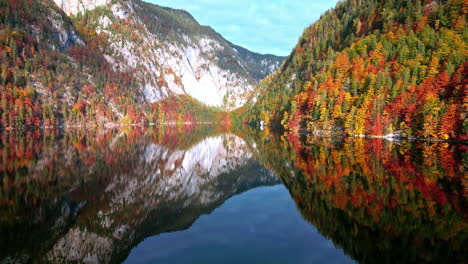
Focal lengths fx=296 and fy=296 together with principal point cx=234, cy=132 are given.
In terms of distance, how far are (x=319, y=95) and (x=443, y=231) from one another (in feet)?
262

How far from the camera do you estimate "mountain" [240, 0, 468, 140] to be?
59.4 metres

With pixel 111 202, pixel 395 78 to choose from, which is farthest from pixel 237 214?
pixel 395 78

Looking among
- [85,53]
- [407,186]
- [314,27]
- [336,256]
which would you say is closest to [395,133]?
[407,186]

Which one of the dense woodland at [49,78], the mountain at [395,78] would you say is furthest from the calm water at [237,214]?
the dense woodland at [49,78]

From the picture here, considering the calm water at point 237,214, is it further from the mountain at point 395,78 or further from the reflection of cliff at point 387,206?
the mountain at point 395,78

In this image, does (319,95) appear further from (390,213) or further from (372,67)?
(390,213)

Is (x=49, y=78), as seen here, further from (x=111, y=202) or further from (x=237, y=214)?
(x=237, y=214)

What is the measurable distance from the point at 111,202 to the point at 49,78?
14202 centimetres

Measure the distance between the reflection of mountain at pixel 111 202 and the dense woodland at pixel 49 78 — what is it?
9518cm

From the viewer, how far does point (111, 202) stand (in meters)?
19.4

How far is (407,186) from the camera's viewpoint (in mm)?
21953

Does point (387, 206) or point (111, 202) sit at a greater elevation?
point (387, 206)

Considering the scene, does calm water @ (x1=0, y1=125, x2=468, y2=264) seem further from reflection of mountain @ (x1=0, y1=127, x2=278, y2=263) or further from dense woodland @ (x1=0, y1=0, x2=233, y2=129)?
dense woodland @ (x1=0, y1=0, x2=233, y2=129)

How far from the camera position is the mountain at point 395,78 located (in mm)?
59438
